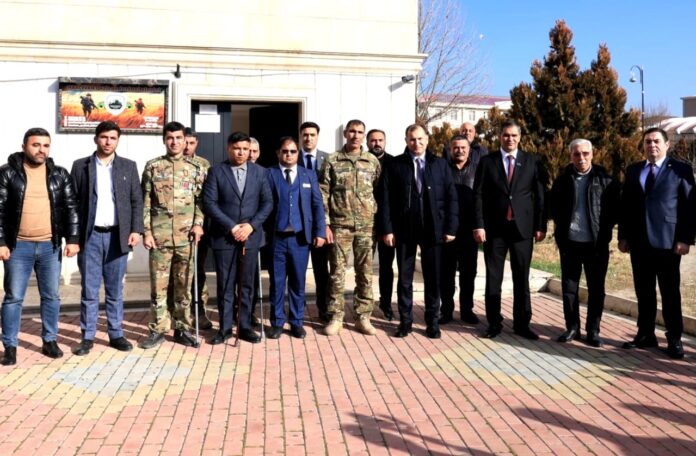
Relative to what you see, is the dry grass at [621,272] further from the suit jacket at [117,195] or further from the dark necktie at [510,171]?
the suit jacket at [117,195]

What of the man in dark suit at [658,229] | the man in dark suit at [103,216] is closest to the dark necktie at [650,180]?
the man in dark suit at [658,229]

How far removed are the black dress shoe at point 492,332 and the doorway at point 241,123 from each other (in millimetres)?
4297

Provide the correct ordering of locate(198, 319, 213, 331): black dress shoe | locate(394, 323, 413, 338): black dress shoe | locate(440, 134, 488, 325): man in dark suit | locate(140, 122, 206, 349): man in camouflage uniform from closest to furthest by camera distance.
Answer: locate(140, 122, 206, 349): man in camouflage uniform < locate(394, 323, 413, 338): black dress shoe < locate(198, 319, 213, 331): black dress shoe < locate(440, 134, 488, 325): man in dark suit

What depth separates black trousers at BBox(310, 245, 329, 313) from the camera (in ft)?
23.4

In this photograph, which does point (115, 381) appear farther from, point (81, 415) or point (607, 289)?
point (607, 289)

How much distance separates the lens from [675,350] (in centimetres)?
594

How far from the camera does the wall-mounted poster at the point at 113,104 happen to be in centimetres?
873

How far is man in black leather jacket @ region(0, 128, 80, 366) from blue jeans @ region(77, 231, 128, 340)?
0.63ft

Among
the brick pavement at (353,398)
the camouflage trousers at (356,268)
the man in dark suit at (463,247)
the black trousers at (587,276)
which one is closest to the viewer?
the brick pavement at (353,398)

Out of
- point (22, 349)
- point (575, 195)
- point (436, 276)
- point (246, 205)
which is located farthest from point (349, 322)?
point (22, 349)

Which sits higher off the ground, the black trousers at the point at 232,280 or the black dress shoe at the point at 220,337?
the black trousers at the point at 232,280

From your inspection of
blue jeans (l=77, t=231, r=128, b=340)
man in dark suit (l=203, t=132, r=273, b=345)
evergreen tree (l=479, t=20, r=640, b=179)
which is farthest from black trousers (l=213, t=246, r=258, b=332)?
evergreen tree (l=479, t=20, r=640, b=179)

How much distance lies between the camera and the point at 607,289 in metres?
9.07

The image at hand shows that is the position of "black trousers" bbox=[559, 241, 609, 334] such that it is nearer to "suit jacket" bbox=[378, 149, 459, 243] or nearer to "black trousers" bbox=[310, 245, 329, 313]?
"suit jacket" bbox=[378, 149, 459, 243]
